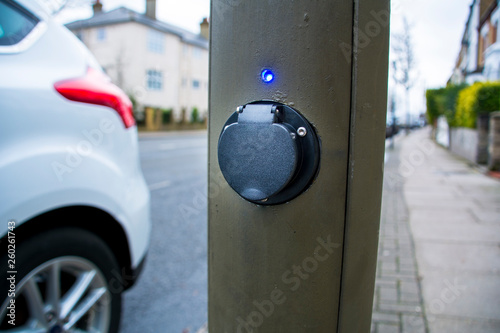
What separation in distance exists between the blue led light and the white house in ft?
102

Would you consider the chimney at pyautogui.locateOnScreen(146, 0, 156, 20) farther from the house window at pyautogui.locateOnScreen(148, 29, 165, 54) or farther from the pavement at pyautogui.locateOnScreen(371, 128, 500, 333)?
the pavement at pyautogui.locateOnScreen(371, 128, 500, 333)

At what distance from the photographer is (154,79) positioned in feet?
123

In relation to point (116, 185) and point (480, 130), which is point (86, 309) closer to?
point (116, 185)

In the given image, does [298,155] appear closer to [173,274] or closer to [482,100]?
[173,274]

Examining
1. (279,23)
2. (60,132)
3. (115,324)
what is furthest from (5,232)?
(279,23)

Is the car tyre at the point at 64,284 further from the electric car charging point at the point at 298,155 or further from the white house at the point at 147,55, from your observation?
the white house at the point at 147,55

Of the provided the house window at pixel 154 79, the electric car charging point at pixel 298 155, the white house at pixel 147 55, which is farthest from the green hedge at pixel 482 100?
the house window at pixel 154 79

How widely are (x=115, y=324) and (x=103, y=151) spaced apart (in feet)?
2.99

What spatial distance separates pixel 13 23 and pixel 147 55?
1428 inches

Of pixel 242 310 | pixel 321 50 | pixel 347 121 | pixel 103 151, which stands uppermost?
pixel 321 50

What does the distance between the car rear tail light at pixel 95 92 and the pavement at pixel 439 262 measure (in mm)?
1980

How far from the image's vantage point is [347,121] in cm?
80

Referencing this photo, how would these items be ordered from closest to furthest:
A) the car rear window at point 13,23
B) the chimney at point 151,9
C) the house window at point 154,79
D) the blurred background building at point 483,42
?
the car rear window at point 13,23
the blurred background building at point 483,42
the house window at point 154,79
the chimney at point 151,9

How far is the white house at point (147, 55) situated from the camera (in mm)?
33700
